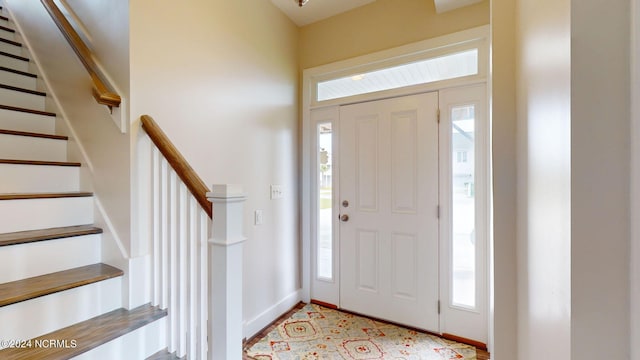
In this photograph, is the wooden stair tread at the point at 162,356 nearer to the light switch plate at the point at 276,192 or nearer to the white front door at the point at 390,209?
the light switch plate at the point at 276,192

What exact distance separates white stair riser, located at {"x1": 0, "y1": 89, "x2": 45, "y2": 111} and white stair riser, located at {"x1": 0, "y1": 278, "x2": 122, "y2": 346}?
5.01 feet

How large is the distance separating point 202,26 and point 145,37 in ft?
1.54

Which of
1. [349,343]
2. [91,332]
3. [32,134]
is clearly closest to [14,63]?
[32,134]

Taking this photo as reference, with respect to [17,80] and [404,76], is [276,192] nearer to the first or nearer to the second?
[404,76]

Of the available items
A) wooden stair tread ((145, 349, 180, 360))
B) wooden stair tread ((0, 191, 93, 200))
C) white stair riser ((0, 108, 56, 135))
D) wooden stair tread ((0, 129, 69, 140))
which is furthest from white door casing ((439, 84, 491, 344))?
white stair riser ((0, 108, 56, 135))

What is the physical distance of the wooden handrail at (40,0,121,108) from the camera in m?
1.34

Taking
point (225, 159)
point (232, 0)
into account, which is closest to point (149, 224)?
point (225, 159)

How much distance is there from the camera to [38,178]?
153 centimetres

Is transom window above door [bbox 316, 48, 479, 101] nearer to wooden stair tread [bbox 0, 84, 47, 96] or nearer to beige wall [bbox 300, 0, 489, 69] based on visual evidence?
beige wall [bbox 300, 0, 489, 69]

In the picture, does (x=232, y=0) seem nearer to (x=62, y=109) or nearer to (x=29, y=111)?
(x=62, y=109)

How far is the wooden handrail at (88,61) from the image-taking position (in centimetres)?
134

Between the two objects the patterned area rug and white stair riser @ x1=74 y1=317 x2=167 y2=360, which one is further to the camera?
the patterned area rug

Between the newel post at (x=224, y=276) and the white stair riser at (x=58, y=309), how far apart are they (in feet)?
2.14

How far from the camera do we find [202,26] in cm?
181
